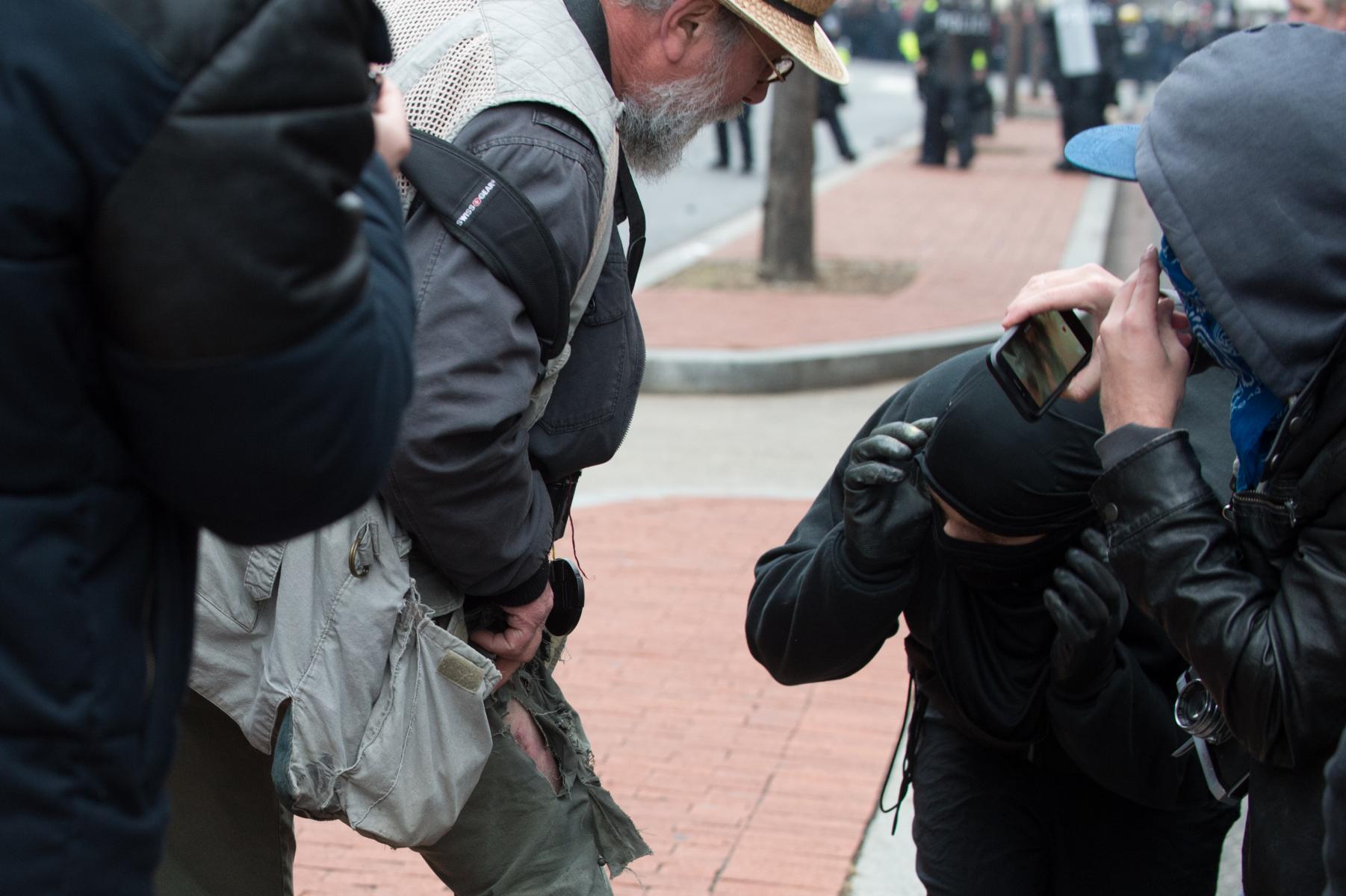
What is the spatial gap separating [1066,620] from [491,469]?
83 cm

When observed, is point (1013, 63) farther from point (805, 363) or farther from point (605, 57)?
point (605, 57)

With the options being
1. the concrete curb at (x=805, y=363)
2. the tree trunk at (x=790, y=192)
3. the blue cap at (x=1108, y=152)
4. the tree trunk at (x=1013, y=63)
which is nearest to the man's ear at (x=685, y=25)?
the blue cap at (x=1108, y=152)

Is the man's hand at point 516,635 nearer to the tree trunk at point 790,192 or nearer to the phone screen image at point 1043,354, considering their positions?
the phone screen image at point 1043,354

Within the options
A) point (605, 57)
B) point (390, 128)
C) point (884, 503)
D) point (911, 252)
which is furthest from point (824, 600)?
point (911, 252)

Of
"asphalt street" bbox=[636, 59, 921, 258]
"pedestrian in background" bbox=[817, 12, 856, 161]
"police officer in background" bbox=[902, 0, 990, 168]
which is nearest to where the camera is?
"asphalt street" bbox=[636, 59, 921, 258]

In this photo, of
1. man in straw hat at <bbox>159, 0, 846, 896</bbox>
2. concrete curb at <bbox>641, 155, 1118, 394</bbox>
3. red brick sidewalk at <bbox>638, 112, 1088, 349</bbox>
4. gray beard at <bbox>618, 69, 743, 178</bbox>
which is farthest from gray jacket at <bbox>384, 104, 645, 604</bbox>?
red brick sidewalk at <bbox>638, 112, 1088, 349</bbox>

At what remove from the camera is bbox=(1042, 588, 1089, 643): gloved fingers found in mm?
2203

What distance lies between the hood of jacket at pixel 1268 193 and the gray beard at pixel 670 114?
3.03ft

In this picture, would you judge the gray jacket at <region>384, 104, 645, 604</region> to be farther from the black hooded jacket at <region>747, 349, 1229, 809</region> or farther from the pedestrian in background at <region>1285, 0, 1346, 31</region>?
the pedestrian in background at <region>1285, 0, 1346, 31</region>

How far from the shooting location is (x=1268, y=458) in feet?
5.86

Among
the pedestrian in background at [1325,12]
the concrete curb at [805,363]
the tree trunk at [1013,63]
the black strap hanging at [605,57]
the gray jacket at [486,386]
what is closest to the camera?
the gray jacket at [486,386]

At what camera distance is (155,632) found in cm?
127

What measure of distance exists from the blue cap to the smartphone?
0.68 feet

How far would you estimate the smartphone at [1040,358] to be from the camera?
212 centimetres
